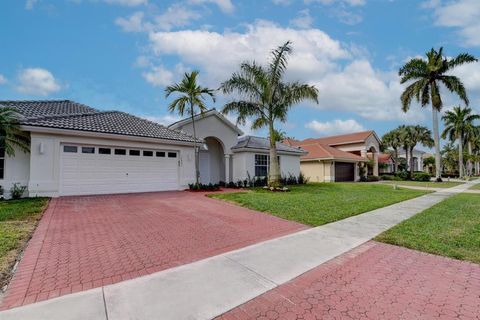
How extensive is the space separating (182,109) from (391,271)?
13.5m

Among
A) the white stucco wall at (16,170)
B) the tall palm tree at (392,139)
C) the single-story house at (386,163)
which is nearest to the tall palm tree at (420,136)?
the tall palm tree at (392,139)

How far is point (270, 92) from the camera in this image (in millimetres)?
16000

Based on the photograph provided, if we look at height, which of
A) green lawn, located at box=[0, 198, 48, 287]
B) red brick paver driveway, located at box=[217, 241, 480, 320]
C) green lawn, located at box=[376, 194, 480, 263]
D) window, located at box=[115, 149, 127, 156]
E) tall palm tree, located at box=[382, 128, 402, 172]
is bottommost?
red brick paver driveway, located at box=[217, 241, 480, 320]

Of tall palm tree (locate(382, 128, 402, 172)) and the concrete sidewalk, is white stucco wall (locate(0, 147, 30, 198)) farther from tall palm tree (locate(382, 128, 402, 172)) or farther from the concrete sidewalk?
tall palm tree (locate(382, 128, 402, 172))

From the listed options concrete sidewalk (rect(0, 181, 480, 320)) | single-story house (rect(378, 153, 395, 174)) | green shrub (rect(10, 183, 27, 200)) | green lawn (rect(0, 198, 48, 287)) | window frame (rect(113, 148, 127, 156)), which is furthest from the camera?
single-story house (rect(378, 153, 395, 174))

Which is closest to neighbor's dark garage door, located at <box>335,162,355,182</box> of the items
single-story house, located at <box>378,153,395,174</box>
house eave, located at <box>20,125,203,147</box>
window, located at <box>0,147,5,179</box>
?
single-story house, located at <box>378,153,395,174</box>

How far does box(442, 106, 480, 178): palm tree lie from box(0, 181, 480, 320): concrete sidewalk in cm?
5076

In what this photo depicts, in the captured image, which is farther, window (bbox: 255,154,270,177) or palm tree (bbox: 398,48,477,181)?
palm tree (bbox: 398,48,477,181)

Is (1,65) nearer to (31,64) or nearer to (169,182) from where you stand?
(31,64)

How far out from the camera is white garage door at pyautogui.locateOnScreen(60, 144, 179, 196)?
1247cm

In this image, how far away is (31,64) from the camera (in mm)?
14484

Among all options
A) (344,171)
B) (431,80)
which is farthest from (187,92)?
(431,80)

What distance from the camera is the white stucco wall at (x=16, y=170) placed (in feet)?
37.4

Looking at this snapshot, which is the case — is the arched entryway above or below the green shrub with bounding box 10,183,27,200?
above
